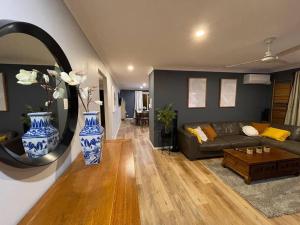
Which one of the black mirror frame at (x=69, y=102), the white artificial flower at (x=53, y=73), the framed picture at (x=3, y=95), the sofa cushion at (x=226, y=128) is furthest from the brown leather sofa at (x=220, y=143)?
the framed picture at (x=3, y=95)

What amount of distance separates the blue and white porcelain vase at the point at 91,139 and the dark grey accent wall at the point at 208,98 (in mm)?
3028

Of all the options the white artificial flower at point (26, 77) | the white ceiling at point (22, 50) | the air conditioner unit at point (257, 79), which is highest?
the air conditioner unit at point (257, 79)

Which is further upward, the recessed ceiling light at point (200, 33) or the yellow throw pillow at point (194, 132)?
the recessed ceiling light at point (200, 33)

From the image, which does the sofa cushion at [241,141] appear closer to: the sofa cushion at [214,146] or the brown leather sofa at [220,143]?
the brown leather sofa at [220,143]

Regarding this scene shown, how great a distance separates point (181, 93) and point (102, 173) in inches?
140

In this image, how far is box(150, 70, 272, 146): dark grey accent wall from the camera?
4.20 metres

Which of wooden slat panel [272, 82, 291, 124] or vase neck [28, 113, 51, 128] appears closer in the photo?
vase neck [28, 113, 51, 128]

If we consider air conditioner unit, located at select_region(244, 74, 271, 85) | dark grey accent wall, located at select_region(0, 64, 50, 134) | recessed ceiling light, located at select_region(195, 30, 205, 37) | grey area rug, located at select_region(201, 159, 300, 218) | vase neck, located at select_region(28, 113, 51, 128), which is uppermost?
recessed ceiling light, located at select_region(195, 30, 205, 37)

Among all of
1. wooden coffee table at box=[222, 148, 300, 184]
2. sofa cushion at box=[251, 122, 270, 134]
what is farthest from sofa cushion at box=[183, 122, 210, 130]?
sofa cushion at box=[251, 122, 270, 134]

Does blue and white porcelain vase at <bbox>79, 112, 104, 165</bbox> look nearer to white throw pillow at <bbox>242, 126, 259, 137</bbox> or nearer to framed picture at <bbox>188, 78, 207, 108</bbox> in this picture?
framed picture at <bbox>188, 78, 207, 108</bbox>

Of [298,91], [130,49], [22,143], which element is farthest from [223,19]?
[298,91]

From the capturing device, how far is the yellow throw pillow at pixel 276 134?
360 cm

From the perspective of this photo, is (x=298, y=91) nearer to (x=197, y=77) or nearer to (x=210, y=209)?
(x=197, y=77)

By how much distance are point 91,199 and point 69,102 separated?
791 mm
